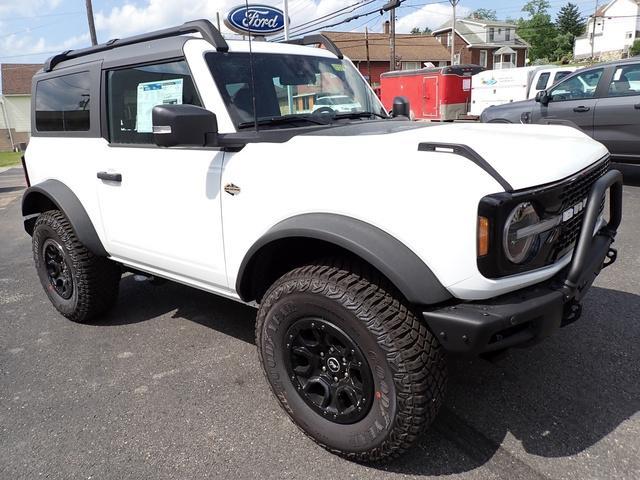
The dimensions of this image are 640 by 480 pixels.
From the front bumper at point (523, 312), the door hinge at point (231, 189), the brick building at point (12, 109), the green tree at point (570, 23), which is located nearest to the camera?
the front bumper at point (523, 312)

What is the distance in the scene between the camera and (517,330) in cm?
207

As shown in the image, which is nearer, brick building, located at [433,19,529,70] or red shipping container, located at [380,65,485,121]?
red shipping container, located at [380,65,485,121]

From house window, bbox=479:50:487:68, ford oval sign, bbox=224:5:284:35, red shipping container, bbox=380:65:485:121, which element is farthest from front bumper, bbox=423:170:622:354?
house window, bbox=479:50:487:68

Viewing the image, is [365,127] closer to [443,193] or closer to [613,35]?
[443,193]

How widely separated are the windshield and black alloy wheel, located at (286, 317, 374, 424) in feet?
3.84

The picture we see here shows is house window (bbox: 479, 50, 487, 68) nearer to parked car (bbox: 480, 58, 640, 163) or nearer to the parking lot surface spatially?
parked car (bbox: 480, 58, 640, 163)

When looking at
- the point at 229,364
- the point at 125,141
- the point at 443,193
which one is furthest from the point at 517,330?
the point at 125,141

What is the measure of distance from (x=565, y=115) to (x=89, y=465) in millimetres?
8477

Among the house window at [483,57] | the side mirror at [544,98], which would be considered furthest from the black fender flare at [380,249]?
the house window at [483,57]

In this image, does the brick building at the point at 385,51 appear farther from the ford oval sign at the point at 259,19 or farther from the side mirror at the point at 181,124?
the side mirror at the point at 181,124

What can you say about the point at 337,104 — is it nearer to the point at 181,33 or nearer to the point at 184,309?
the point at 181,33

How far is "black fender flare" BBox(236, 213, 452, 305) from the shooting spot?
77.4 inches

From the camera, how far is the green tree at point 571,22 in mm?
80500

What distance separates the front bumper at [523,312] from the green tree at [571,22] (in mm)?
92088
